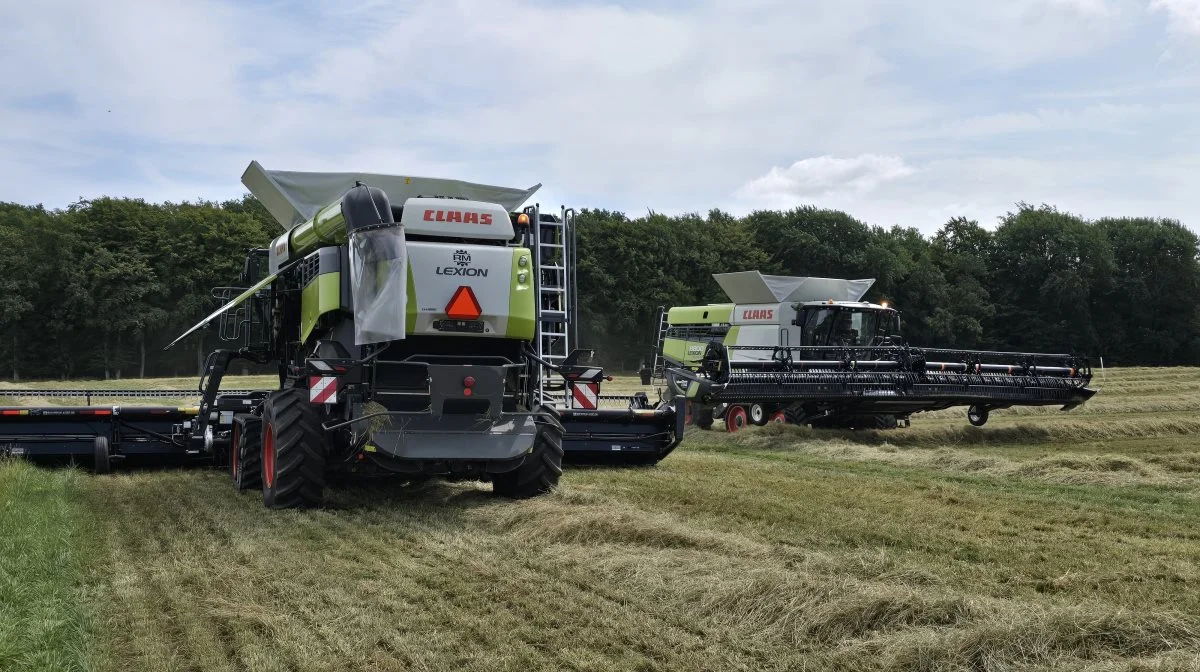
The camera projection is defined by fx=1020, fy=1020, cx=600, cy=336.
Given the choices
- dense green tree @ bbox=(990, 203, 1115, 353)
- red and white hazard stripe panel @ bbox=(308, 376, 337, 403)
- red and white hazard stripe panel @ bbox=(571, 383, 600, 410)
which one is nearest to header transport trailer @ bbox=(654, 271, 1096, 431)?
red and white hazard stripe panel @ bbox=(571, 383, 600, 410)

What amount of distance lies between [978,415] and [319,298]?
452 inches

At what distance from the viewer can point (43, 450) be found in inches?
435

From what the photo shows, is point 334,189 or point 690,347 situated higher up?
point 334,189

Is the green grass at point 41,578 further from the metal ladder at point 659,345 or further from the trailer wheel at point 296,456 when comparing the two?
the metal ladder at point 659,345

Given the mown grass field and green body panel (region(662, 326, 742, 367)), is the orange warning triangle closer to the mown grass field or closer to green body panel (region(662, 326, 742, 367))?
the mown grass field

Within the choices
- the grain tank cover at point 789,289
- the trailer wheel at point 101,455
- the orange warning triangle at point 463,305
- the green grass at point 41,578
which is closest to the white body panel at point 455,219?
the orange warning triangle at point 463,305

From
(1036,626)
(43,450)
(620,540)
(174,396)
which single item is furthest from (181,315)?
(1036,626)

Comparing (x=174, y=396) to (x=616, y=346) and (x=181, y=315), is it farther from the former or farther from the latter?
(x=616, y=346)

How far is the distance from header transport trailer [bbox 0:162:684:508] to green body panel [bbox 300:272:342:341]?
17 mm

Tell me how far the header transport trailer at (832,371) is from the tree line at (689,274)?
89.1 ft

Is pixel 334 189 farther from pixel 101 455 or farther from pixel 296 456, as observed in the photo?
pixel 101 455

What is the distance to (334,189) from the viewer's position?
10.5 m

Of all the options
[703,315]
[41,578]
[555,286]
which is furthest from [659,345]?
[41,578]

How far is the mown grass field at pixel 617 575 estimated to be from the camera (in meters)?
4.34
